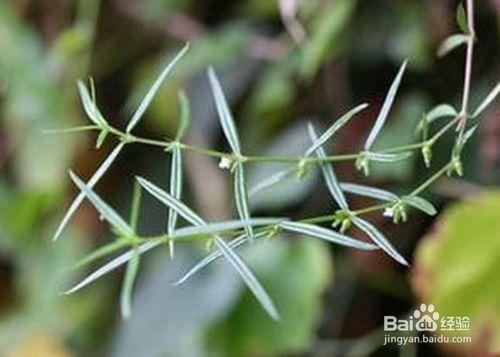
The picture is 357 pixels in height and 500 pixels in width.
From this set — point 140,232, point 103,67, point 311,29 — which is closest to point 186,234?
point 311,29

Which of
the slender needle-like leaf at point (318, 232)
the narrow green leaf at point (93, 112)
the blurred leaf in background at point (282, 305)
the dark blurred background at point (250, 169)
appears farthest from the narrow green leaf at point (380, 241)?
the blurred leaf in background at point (282, 305)

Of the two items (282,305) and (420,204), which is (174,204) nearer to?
(420,204)

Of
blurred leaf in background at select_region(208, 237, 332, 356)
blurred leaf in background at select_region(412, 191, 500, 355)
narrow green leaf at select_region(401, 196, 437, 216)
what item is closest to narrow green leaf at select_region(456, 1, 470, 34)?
narrow green leaf at select_region(401, 196, 437, 216)

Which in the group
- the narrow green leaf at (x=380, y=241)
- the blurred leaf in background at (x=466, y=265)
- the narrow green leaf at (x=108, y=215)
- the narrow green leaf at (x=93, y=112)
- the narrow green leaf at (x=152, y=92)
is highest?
the narrow green leaf at (x=152, y=92)

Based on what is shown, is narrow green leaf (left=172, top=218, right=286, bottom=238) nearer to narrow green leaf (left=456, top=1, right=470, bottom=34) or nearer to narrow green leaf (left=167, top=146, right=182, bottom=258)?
narrow green leaf (left=167, top=146, right=182, bottom=258)

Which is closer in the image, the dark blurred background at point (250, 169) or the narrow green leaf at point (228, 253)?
A: the narrow green leaf at point (228, 253)

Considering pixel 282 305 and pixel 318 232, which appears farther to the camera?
pixel 282 305

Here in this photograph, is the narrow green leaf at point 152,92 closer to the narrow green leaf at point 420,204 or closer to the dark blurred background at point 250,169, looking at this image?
the narrow green leaf at point 420,204

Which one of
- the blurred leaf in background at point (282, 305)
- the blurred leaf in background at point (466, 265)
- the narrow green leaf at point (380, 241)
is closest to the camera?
the narrow green leaf at point (380, 241)

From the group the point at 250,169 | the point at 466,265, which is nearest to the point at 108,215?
the point at 466,265
